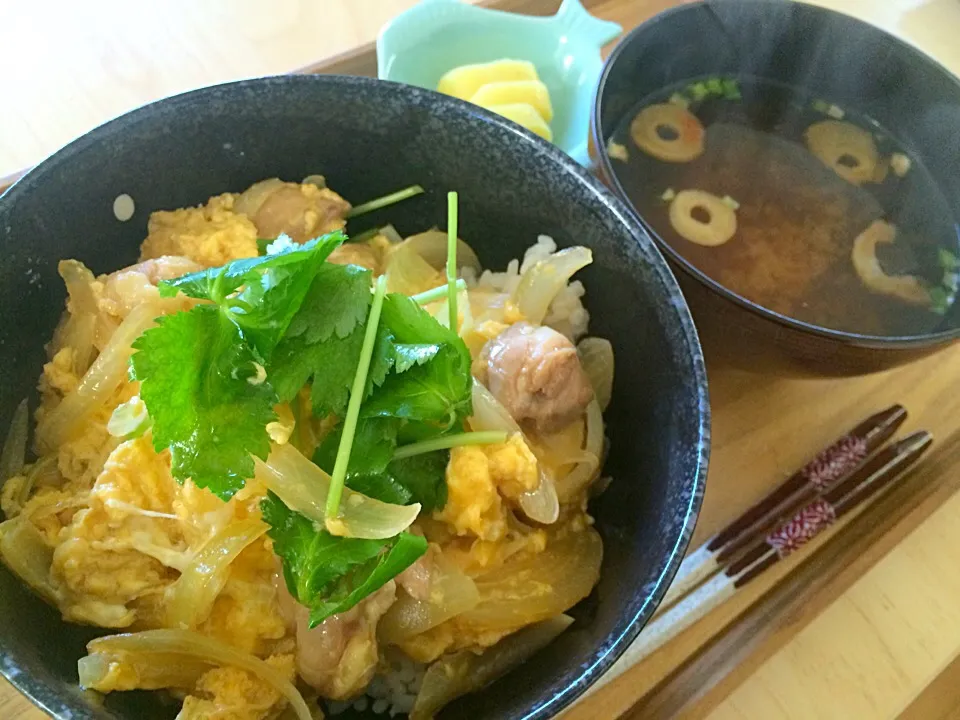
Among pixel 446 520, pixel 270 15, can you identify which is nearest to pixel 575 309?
pixel 446 520

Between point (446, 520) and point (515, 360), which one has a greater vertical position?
point (515, 360)

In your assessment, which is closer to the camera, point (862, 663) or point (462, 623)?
point (462, 623)

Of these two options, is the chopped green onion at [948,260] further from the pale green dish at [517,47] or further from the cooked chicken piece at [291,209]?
the cooked chicken piece at [291,209]

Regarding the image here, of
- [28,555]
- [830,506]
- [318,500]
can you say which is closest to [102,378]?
[28,555]

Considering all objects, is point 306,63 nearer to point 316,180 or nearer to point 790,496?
point 316,180

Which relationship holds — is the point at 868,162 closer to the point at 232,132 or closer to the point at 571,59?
the point at 571,59

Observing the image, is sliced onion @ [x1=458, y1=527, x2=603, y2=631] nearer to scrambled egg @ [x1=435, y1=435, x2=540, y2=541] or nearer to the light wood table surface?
scrambled egg @ [x1=435, y1=435, x2=540, y2=541]

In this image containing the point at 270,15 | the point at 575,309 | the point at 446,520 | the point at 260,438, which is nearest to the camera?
the point at 260,438
